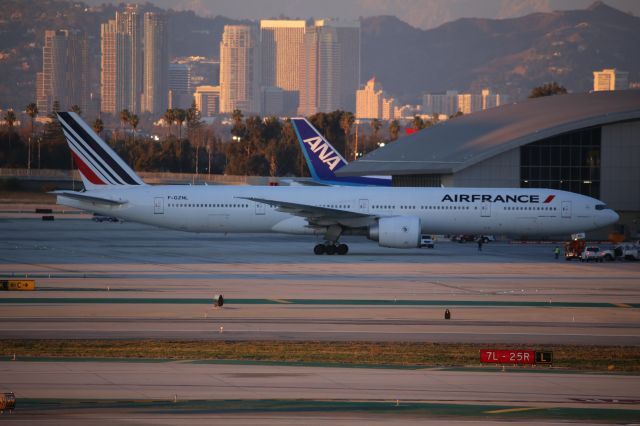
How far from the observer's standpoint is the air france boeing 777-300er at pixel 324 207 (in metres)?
52.8

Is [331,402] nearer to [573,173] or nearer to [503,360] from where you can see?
[503,360]

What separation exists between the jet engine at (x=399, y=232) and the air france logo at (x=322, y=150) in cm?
3248

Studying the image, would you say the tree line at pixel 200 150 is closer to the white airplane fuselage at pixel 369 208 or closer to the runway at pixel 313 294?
the white airplane fuselage at pixel 369 208

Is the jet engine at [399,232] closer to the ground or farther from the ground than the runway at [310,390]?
farther from the ground

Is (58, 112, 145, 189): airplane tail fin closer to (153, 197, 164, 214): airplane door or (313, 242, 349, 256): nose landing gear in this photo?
(153, 197, 164, 214): airplane door

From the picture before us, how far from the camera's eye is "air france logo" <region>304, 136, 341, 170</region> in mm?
82875

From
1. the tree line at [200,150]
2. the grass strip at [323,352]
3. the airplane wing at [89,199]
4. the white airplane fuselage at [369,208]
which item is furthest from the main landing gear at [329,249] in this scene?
the tree line at [200,150]

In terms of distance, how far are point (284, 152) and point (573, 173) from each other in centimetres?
9537

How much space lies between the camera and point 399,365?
914 inches

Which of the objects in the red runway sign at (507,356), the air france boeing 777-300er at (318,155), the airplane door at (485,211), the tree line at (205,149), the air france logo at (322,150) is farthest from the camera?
the tree line at (205,149)

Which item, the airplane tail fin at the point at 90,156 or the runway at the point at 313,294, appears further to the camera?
the airplane tail fin at the point at 90,156

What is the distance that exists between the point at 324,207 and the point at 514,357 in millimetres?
29819

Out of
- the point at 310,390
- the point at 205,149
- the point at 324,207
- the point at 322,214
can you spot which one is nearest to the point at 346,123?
the point at 205,149

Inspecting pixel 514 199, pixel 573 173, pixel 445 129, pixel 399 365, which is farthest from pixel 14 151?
pixel 399 365
